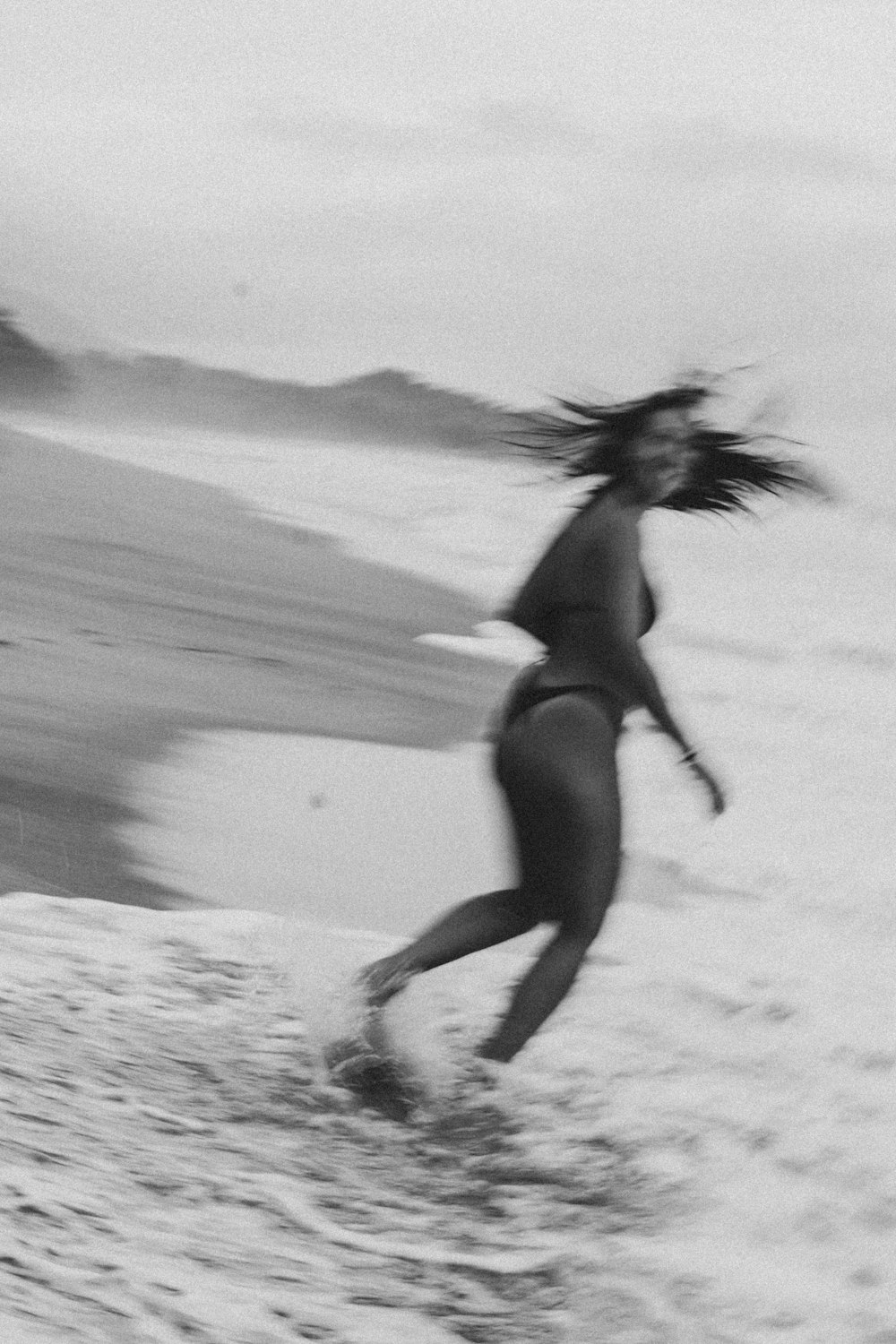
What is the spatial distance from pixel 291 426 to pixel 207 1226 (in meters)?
9.46

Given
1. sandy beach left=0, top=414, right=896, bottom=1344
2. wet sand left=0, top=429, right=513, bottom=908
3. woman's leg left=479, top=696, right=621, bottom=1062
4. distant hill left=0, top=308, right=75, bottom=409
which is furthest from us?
distant hill left=0, top=308, right=75, bottom=409

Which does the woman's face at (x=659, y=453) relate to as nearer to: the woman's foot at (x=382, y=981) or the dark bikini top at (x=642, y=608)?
the dark bikini top at (x=642, y=608)

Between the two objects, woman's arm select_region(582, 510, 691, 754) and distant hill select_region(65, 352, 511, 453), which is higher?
woman's arm select_region(582, 510, 691, 754)

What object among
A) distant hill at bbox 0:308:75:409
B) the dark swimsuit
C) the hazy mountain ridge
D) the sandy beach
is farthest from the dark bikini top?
distant hill at bbox 0:308:75:409

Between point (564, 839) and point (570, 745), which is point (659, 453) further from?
point (564, 839)

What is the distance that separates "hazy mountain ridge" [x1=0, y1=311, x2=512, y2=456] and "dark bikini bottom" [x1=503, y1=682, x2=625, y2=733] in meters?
7.23

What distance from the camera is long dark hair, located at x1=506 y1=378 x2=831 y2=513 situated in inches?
109

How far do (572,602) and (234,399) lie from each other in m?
8.29

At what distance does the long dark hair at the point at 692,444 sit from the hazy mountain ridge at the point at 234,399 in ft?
22.4

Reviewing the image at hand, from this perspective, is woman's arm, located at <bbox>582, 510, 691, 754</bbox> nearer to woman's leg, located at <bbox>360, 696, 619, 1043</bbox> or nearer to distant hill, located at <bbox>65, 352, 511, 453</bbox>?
woman's leg, located at <bbox>360, 696, 619, 1043</bbox>

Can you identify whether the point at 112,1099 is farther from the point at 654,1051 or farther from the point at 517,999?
the point at 654,1051

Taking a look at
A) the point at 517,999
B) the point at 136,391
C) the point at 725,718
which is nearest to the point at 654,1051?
the point at 517,999

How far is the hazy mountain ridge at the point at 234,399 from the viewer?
34.2 feet

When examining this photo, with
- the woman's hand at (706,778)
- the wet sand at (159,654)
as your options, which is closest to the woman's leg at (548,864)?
the woman's hand at (706,778)
